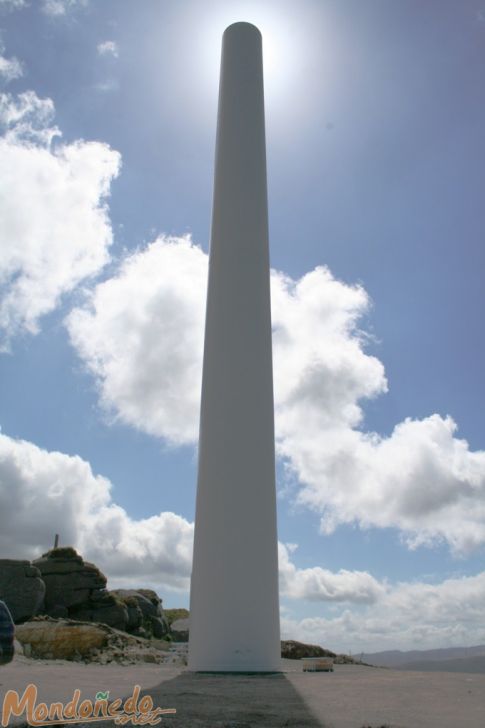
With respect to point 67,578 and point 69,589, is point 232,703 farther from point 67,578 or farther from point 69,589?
point 67,578

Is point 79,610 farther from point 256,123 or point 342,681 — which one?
point 256,123

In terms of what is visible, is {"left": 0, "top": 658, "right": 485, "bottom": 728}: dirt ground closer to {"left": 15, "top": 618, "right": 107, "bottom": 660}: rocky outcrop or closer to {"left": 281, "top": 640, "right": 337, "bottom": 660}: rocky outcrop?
{"left": 15, "top": 618, "right": 107, "bottom": 660}: rocky outcrop

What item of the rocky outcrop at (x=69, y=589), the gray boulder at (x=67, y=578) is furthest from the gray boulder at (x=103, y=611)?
the gray boulder at (x=67, y=578)

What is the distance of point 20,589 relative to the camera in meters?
28.6

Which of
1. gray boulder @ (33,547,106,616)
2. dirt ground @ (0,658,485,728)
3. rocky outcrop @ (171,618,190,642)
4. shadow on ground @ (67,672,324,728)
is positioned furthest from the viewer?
rocky outcrop @ (171,618,190,642)

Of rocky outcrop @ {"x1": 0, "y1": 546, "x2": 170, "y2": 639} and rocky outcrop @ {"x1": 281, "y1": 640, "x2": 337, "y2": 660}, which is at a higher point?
rocky outcrop @ {"x1": 0, "y1": 546, "x2": 170, "y2": 639}

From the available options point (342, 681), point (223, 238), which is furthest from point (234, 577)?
point (223, 238)

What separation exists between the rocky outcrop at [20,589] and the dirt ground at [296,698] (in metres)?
18.5

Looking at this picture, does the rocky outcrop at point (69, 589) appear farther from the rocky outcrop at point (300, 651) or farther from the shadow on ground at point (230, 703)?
the shadow on ground at point (230, 703)

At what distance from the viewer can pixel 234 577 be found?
1398cm

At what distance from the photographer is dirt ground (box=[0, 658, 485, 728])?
6.98m

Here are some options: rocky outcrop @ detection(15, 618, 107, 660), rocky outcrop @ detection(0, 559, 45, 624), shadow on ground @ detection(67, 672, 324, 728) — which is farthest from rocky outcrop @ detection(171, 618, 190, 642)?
shadow on ground @ detection(67, 672, 324, 728)

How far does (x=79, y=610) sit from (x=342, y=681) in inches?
954

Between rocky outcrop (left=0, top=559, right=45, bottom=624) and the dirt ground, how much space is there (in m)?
18.5
